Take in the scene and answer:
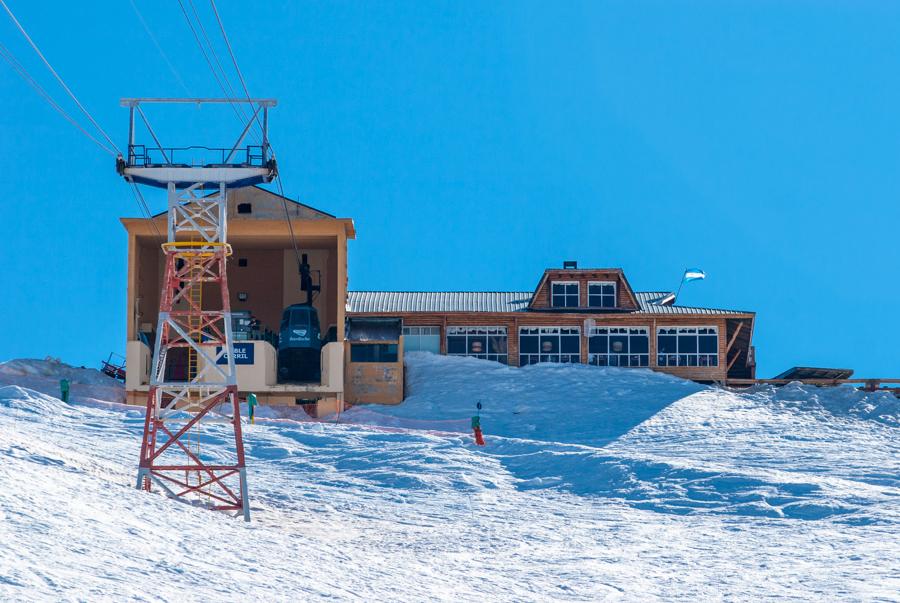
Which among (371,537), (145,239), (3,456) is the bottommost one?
(371,537)

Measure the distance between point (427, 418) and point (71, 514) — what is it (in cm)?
3042

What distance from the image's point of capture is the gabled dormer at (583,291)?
6241 centimetres

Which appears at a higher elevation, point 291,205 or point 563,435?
point 291,205

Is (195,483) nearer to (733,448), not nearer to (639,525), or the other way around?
(639,525)

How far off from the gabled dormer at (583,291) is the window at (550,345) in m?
1.30

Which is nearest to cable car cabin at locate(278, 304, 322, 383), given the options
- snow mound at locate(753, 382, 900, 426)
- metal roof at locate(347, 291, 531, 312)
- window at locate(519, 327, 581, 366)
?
metal roof at locate(347, 291, 531, 312)

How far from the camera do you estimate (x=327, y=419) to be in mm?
52250

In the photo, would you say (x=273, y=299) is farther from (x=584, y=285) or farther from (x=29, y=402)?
(x=29, y=402)

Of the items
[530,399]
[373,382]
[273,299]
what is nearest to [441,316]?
[373,382]

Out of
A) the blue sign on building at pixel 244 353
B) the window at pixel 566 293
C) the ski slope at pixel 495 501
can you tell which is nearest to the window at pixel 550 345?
the window at pixel 566 293

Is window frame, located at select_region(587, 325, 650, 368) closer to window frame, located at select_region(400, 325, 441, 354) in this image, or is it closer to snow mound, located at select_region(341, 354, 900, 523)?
snow mound, located at select_region(341, 354, 900, 523)

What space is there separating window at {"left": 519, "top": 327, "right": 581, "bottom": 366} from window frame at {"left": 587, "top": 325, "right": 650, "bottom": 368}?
2.48 ft

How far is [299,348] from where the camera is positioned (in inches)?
2229

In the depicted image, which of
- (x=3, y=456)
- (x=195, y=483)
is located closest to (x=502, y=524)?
(x=195, y=483)
